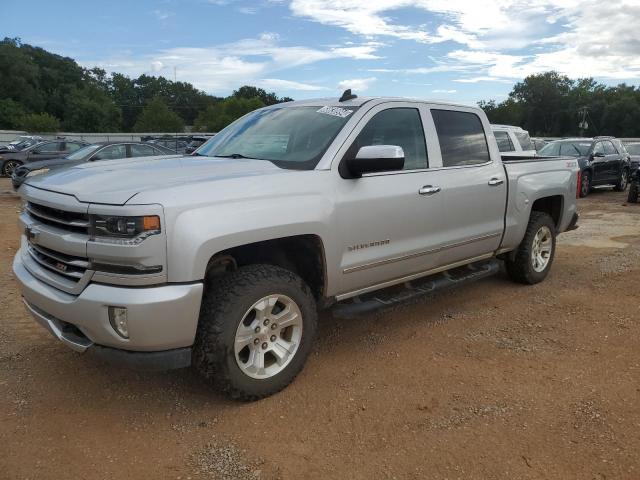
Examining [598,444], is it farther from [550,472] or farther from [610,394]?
[610,394]

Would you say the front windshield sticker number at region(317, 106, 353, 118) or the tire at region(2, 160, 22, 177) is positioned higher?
the front windshield sticker number at region(317, 106, 353, 118)

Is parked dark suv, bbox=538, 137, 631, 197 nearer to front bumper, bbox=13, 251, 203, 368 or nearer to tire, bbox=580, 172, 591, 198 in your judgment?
tire, bbox=580, 172, 591, 198

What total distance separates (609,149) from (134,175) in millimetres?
17182

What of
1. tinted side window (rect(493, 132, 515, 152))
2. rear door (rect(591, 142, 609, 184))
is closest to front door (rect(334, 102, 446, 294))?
tinted side window (rect(493, 132, 515, 152))

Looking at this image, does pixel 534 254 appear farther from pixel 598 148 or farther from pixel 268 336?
pixel 598 148

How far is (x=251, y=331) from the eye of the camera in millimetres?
3275

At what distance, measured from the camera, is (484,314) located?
508 cm

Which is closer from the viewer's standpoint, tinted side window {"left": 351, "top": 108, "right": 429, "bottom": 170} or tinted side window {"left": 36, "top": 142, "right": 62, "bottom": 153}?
tinted side window {"left": 351, "top": 108, "right": 429, "bottom": 170}

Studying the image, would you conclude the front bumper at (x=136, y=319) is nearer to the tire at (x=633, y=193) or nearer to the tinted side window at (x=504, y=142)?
the tinted side window at (x=504, y=142)

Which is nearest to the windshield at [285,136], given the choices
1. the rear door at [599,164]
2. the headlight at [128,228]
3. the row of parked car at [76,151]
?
the headlight at [128,228]

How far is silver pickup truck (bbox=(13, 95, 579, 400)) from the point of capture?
2.84 meters

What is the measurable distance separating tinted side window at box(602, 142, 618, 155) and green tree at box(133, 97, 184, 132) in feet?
217

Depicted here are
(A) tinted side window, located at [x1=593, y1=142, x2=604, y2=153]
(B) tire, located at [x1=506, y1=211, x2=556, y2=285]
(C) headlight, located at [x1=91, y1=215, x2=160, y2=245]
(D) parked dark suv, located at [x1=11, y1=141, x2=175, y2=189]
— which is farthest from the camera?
(A) tinted side window, located at [x1=593, y1=142, x2=604, y2=153]

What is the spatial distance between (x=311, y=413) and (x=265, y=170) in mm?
1577
